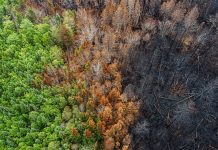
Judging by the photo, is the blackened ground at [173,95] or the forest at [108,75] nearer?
the forest at [108,75]

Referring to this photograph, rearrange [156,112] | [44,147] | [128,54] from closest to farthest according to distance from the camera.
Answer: [44,147] → [156,112] → [128,54]

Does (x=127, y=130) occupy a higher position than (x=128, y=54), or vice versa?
(x=128, y=54)

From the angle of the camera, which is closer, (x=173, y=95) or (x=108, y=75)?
(x=108, y=75)

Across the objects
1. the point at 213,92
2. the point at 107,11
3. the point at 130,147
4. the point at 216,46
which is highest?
the point at 107,11

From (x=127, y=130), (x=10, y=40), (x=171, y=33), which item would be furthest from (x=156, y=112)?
(x=10, y=40)

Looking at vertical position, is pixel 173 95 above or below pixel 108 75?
below

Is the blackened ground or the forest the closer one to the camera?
the forest

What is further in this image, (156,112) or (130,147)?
(156,112)

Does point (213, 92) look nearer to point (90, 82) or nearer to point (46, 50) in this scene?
point (90, 82)
